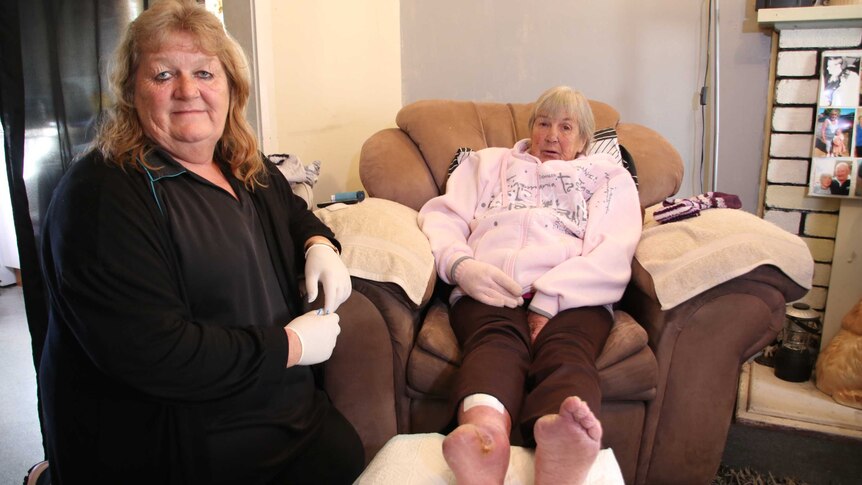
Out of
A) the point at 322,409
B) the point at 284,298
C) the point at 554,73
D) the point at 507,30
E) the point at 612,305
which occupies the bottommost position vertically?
the point at 322,409

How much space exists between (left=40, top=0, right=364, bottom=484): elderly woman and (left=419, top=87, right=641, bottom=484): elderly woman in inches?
13.3

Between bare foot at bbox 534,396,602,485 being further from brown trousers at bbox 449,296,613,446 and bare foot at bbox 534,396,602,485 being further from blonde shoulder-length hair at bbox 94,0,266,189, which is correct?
blonde shoulder-length hair at bbox 94,0,266,189

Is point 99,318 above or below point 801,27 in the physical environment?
below

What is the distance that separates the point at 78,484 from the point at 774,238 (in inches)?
56.6

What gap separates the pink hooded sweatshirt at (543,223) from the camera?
145 centimetres

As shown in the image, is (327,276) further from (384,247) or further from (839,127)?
(839,127)

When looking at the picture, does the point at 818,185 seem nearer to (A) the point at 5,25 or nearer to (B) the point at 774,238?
(B) the point at 774,238

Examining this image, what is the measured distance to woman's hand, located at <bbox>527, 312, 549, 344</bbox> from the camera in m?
1.39

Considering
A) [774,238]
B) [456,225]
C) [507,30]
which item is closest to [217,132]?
[456,225]

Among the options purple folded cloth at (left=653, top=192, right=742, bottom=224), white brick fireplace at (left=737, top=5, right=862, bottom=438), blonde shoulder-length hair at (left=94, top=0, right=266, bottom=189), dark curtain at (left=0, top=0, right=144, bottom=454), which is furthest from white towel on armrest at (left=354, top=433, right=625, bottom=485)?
white brick fireplace at (left=737, top=5, right=862, bottom=438)

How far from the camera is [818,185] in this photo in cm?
210

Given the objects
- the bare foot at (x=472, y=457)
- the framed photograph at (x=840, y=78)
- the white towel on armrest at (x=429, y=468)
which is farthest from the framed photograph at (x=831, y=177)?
the bare foot at (x=472, y=457)

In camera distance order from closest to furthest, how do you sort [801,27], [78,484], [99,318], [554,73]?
[99,318] < [78,484] < [801,27] < [554,73]

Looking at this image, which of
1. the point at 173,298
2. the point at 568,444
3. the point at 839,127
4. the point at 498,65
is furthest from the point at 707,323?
the point at 498,65
